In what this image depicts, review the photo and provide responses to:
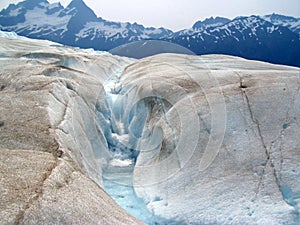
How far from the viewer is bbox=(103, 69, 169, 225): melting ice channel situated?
873 cm

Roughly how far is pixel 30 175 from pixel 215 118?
6.73 metres

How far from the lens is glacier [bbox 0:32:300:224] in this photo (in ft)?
21.4

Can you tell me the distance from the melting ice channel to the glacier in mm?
40

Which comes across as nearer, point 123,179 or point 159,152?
point 123,179

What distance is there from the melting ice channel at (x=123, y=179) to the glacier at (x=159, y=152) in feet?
0.13

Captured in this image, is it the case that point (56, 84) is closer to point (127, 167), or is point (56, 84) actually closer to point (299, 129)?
point (127, 167)

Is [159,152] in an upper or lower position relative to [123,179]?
upper

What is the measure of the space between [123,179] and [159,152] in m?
1.62

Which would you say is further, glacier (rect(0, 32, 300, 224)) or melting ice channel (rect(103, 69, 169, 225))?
melting ice channel (rect(103, 69, 169, 225))

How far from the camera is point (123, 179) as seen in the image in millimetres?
10781

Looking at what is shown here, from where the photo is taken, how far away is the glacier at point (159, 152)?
21.4 ft

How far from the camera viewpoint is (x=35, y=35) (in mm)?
185625

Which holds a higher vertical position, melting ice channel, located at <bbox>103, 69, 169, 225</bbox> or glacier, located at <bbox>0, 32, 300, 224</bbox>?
glacier, located at <bbox>0, 32, 300, 224</bbox>

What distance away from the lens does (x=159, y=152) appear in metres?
11.0
